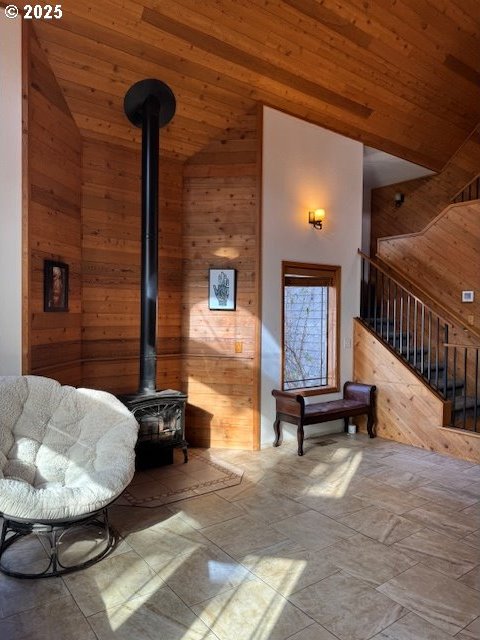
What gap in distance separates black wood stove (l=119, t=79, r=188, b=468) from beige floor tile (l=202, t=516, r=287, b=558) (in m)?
1.29

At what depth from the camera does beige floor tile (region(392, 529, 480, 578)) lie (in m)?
2.72

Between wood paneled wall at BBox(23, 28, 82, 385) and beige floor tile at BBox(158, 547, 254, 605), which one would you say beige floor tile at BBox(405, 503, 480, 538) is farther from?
wood paneled wall at BBox(23, 28, 82, 385)

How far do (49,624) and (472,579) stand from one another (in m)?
2.31

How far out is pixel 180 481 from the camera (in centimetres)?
407

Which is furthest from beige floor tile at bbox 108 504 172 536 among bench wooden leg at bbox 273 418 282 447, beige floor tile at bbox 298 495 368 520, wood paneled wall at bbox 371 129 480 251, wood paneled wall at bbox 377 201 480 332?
wood paneled wall at bbox 371 129 480 251

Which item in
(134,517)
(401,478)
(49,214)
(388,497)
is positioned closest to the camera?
(134,517)

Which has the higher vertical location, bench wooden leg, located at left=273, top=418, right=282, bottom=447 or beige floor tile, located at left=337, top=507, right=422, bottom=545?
bench wooden leg, located at left=273, top=418, right=282, bottom=447

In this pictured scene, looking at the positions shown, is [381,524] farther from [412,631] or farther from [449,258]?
[449,258]

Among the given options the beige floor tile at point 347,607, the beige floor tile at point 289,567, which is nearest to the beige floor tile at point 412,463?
the beige floor tile at point 289,567

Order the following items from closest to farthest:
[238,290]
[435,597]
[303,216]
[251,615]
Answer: [251,615] → [435,597] → [238,290] → [303,216]

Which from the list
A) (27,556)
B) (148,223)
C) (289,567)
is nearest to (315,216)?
(148,223)

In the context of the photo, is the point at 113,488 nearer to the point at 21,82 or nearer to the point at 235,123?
the point at 21,82

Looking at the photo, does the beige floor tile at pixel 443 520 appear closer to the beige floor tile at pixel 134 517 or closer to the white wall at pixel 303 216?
the beige floor tile at pixel 134 517

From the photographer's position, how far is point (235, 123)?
509cm
